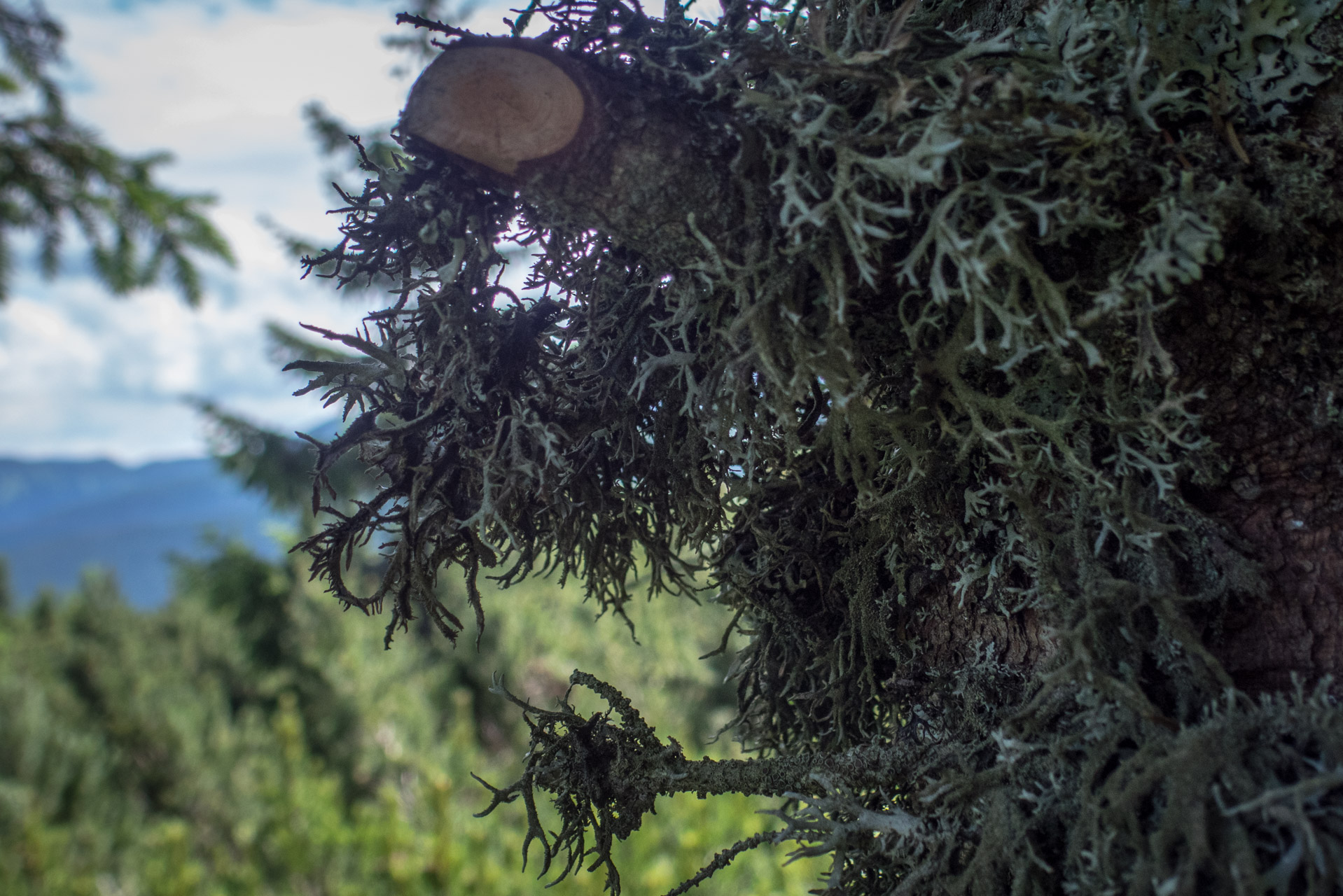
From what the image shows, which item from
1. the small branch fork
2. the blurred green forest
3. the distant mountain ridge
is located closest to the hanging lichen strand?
the small branch fork

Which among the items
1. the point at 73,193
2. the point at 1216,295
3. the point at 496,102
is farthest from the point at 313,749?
the point at 1216,295

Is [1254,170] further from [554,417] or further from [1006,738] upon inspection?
[554,417]

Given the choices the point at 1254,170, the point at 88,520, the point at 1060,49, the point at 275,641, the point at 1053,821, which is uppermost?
the point at 88,520

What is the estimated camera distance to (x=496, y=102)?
507mm

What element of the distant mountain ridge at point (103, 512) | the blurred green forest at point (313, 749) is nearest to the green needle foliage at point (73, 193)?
the blurred green forest at point (313, 749)

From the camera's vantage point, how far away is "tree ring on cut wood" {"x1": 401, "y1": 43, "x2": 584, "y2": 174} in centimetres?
51

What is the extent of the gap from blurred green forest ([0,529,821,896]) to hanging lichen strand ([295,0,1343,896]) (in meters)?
1.99

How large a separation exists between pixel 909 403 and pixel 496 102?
1.16 feet

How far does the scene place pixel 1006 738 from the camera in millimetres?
503

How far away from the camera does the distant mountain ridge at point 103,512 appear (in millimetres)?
38781

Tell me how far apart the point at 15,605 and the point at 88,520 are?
47.3m

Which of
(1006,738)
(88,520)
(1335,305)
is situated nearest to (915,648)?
(1006,738)

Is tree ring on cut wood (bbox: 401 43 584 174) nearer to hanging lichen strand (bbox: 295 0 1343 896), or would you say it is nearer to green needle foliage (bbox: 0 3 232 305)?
hanging lichen strand (bbox: 295 0 1343 896)

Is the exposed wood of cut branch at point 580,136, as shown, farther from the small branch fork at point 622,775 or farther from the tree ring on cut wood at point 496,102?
the small branch fork at point 622,775
